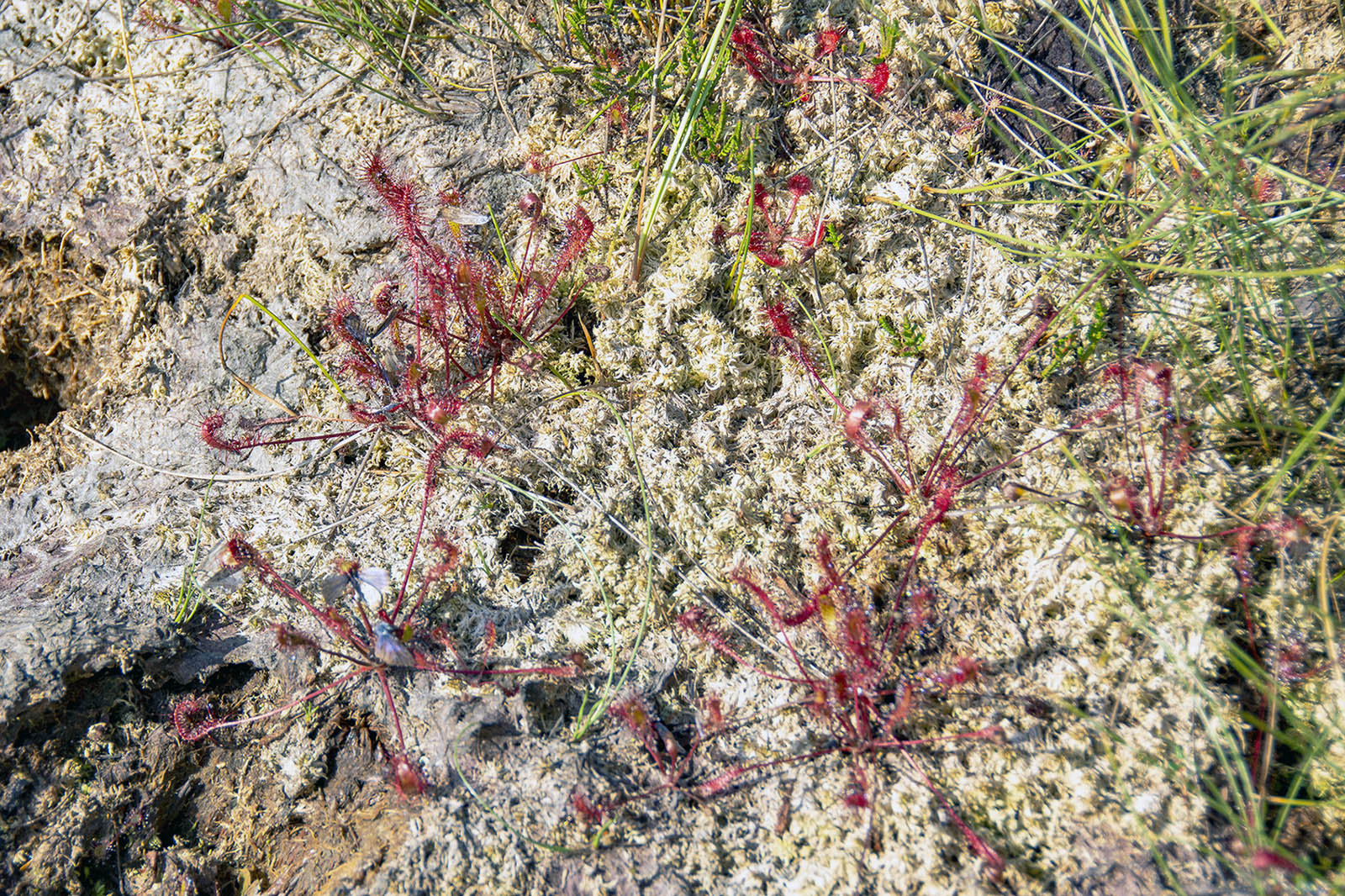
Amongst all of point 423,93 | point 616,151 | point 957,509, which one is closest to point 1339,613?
point 957,509

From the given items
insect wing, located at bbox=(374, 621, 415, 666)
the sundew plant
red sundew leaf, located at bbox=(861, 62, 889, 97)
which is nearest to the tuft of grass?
the sundew plant

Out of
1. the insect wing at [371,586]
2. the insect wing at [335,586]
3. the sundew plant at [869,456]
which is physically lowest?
the insect wing at [335,586]

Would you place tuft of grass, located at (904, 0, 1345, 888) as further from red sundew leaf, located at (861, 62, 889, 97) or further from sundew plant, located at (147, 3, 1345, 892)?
red sundew leaf, located at (861, 62, 889, 97)

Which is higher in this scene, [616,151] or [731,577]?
[616,151]

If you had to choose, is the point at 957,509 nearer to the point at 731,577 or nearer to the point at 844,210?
the point at 731,577

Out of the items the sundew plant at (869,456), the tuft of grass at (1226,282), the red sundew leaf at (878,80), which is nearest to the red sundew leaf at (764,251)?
the sundew plant at (869,456)

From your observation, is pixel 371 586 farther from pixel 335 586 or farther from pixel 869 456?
pixel 869 456

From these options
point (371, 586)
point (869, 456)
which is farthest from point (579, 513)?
point (869, 456)

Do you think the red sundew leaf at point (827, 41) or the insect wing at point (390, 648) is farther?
the red sundew leaf at point (827, 41)

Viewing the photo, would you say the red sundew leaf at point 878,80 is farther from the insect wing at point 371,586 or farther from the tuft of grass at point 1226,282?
the insect wing at point 371,586
